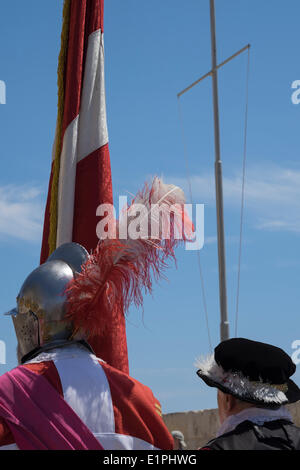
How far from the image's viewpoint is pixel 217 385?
9.36 feet

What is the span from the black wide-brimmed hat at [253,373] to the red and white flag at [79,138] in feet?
8.56

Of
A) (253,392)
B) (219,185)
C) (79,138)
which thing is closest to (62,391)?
(253,392)

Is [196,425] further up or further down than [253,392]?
further down

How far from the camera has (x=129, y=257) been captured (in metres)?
3.33

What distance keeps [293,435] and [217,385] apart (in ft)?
1.09

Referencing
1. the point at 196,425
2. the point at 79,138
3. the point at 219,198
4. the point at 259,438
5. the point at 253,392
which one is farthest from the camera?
the point at 219,198

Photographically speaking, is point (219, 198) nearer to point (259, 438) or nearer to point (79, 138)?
point (79, 138)

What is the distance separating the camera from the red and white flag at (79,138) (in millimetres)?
5508

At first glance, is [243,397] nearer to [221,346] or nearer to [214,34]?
[221,346]

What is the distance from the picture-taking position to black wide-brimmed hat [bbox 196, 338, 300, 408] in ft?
9.13

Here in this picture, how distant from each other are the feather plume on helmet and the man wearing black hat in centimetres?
59

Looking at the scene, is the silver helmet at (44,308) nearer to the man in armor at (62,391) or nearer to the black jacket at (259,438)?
the man in armor at (62,391)

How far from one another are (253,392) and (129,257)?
86cm

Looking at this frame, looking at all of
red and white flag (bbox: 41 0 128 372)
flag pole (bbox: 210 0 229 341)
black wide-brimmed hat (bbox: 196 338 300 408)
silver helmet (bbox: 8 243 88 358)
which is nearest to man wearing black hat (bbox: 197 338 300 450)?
black wide-brimmed hat (bbox: 196 338 300 408)
